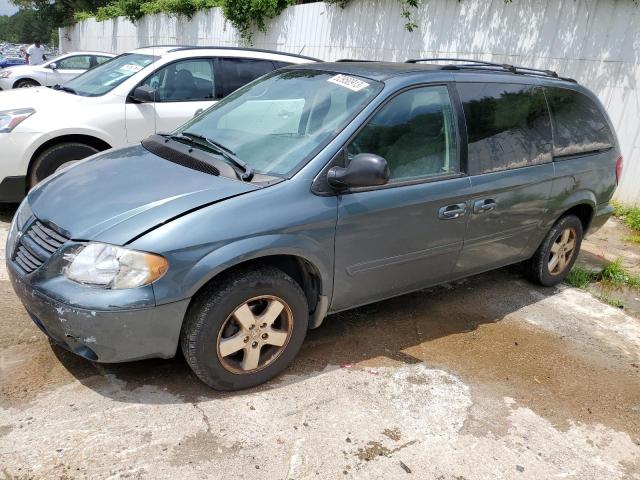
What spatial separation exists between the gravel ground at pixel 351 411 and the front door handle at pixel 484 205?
0.89 meters

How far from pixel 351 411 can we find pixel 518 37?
6.74 meters

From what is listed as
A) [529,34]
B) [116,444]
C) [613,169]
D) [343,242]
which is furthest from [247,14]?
[116,444]

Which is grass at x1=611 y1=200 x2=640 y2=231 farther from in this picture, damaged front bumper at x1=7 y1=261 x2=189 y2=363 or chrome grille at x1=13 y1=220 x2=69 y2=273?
chrome grille at x1=13 y1=220 x2=69 y2=273

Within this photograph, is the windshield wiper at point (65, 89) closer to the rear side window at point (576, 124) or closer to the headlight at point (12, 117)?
the headlight at point (12, 117)

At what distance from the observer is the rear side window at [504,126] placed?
3.79 metres

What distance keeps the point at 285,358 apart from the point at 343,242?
2.38ft

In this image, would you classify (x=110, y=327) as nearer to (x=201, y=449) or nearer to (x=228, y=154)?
(x=201, y=449)

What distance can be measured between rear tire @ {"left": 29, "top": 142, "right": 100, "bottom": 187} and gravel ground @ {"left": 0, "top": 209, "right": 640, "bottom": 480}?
135 centimetres

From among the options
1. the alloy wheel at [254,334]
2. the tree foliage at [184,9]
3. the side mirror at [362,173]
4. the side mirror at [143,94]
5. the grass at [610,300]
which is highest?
the tree foliage at [184,9]

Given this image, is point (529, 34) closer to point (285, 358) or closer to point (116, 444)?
point (285, 358)

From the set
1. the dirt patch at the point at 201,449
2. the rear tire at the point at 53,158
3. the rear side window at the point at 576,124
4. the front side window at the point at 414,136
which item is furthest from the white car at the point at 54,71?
the dirt patch at the point at 201,449

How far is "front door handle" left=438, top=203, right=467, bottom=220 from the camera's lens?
11.8 feet

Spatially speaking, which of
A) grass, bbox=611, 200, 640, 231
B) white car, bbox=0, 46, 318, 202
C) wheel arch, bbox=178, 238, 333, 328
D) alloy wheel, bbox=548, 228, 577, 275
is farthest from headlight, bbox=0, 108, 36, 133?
grass, bbox=611, 200, 640, 231

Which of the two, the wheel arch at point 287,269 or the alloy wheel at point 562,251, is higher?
the wheel arch at point 287,269
